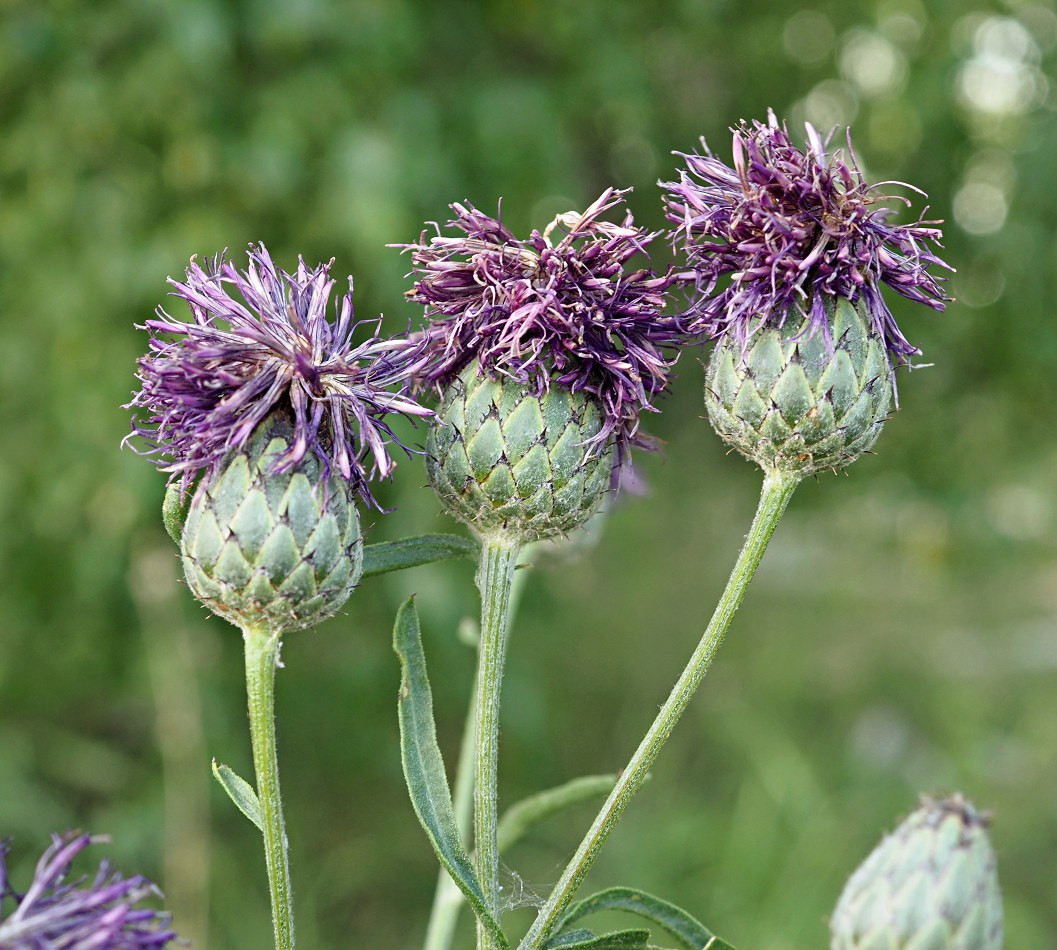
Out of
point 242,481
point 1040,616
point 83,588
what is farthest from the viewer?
point 1040,616

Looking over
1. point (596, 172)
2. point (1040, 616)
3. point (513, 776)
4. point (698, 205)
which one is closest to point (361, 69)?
point (596, 172)

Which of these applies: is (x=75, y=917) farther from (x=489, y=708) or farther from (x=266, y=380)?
(x=266, y=380)

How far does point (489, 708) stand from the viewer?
209cm

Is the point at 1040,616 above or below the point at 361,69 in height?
above

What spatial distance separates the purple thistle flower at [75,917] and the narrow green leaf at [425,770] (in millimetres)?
487

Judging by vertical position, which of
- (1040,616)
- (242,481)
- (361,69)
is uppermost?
(1040,616)

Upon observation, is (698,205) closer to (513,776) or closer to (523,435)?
(523,435)

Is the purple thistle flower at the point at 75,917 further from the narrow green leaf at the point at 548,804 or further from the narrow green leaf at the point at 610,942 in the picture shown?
the narrow green leaf at the point at 548,804

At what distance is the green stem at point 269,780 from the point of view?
1863mm

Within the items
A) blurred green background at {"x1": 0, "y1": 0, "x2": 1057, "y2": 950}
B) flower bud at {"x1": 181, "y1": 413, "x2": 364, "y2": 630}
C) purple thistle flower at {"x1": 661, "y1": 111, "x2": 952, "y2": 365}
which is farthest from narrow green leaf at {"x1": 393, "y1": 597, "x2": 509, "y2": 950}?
blurred green background at {"x1": 0, "y1": 0, "x2": 1057, "y2": 950}

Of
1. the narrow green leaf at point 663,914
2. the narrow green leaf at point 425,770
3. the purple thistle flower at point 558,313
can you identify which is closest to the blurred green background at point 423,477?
the narrow green leaf at point 663,914

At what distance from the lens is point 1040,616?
13.3 metres

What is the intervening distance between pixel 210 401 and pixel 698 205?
0.95 metres

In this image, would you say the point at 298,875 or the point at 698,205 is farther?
the point at 298,875
